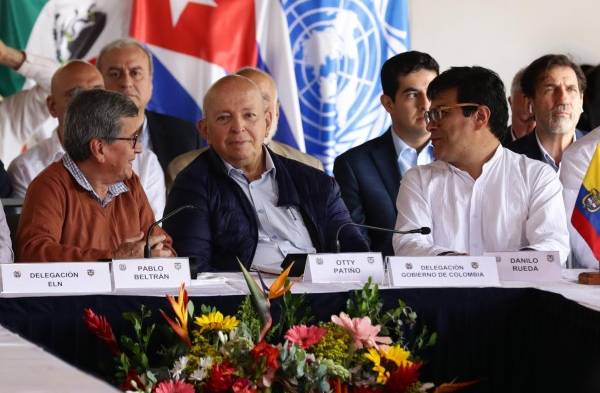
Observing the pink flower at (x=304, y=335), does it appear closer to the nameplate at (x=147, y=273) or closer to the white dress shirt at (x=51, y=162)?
the nameplate at (x=147, y=273)

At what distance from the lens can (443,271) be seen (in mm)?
2924

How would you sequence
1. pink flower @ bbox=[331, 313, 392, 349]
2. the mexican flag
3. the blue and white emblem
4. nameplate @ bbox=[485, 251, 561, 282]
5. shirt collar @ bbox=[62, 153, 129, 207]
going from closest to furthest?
pink flower @ bbox=[331, 313, 392, 349] < nameplate @ bbox=[485, 251, 561, 282] < shirt collar @ bbox=[62, 153, 129, 207] < the mexican flag < the blue and white emblem

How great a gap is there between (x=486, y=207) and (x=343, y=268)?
944mm

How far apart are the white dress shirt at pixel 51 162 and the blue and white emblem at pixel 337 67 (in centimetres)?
145

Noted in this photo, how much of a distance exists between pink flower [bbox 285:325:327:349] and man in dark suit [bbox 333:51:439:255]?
2.09m

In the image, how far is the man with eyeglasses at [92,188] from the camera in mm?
3434

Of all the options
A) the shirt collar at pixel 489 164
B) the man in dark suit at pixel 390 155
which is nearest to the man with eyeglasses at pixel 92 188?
the shirt collar at pixel 489 164

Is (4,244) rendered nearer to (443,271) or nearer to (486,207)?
(443,271)

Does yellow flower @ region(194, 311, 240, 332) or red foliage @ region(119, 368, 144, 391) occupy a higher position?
yellow flower @ region(194, 311, 240, 332)

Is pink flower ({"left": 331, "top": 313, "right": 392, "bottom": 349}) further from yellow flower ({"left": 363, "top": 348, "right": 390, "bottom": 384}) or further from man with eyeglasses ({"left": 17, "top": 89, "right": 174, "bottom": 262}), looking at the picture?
man with eyeglasses ({"left": 17, "top": 89, "right": 174, "bottom": 262})

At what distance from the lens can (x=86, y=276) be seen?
2.74 meters

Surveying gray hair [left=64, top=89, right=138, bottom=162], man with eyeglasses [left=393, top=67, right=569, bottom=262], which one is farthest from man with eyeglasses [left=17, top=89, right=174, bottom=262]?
man with eyeglasses [left=393, top=67, right=569, bottom=262]

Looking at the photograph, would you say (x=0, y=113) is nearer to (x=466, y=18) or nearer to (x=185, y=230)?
(x=185, y=230)

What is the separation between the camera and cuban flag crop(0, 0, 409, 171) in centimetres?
573
